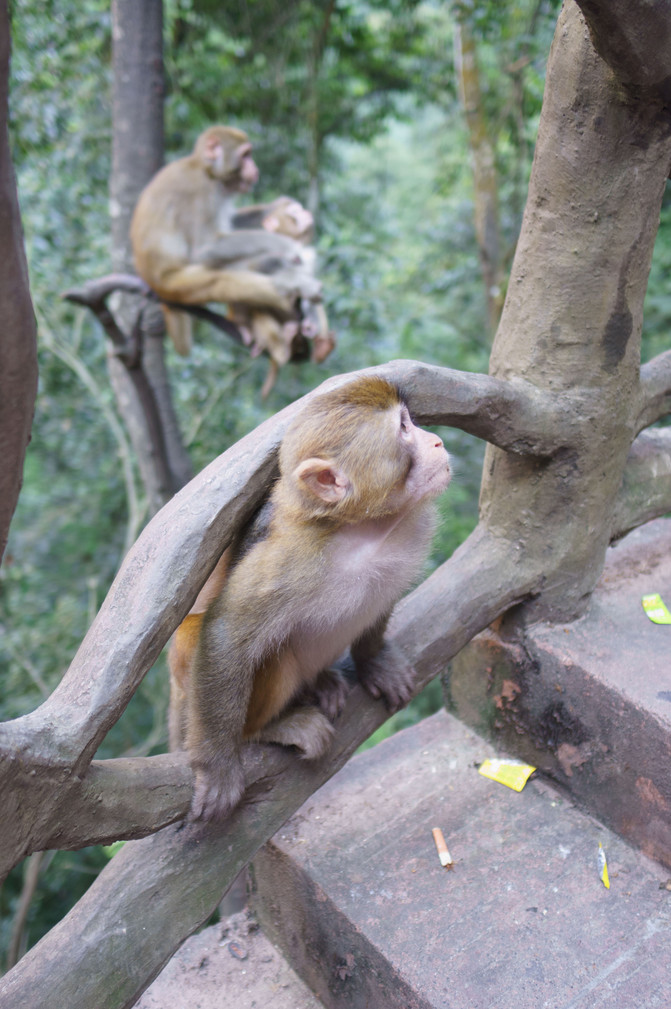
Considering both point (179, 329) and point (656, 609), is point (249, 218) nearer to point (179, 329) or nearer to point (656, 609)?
point (179, 329)

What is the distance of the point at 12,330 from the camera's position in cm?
78

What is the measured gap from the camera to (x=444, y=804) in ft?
7.23

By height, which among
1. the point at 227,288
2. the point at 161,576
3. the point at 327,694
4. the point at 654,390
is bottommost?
the point at 327,694

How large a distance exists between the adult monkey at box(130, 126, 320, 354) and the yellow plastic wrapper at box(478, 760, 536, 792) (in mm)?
2545

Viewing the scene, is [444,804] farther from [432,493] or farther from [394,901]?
[432,493]

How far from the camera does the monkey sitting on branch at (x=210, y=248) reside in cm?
403

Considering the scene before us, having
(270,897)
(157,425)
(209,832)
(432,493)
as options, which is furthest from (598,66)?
(157,425)

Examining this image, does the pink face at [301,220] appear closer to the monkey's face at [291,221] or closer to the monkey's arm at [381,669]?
the monkey's face at [291,221]

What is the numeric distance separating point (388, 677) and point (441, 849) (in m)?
0.50

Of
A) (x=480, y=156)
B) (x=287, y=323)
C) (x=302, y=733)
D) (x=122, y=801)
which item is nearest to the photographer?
(x=122, y=801)

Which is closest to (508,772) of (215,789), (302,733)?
(302,733)

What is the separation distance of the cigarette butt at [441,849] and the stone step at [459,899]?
0.02 meters

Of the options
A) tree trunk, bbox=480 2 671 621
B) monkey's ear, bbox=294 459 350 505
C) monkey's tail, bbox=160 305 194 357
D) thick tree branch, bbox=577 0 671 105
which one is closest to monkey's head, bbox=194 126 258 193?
monkey's tail, bbox=160 305 194 357

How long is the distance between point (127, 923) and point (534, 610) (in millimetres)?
1358
